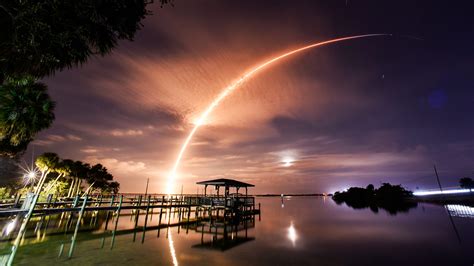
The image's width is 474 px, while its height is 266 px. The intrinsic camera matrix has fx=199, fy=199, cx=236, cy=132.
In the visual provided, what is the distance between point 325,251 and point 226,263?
27.1 feet

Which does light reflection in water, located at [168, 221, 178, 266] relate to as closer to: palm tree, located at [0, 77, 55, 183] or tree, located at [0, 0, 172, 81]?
tree, located at [0, 0, 172, 81]

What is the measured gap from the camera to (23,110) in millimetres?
14219

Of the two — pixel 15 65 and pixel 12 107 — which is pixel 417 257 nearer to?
pixel 15 65

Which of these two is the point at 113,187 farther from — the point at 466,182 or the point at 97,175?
the point at 466,182

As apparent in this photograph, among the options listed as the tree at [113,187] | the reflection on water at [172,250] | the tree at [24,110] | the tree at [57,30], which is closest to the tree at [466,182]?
the reflection on water at [172,250]

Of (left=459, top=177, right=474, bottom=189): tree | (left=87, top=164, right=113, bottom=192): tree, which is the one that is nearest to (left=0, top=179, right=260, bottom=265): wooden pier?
(left=87, top=164, right=113, bottom=192): tree

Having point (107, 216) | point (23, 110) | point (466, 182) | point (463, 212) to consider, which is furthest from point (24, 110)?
point (466, 182)

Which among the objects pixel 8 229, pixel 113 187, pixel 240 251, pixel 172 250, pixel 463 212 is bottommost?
pixel 240 251

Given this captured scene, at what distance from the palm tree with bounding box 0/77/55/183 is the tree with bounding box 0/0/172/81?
8.40 meters

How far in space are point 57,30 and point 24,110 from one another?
12.0 m

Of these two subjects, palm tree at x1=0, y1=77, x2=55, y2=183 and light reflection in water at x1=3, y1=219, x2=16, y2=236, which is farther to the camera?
light reflection in water at x1=3, y1=219, x2=16, y2=236

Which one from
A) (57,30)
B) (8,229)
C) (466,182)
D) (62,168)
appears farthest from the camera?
(466,182)

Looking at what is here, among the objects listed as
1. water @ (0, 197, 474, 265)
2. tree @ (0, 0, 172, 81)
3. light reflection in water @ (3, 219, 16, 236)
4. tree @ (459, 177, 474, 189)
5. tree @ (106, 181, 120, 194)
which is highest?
tree @ (459, 177, 474, 189)

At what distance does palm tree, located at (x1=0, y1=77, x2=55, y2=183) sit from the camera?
13570 millimetres
